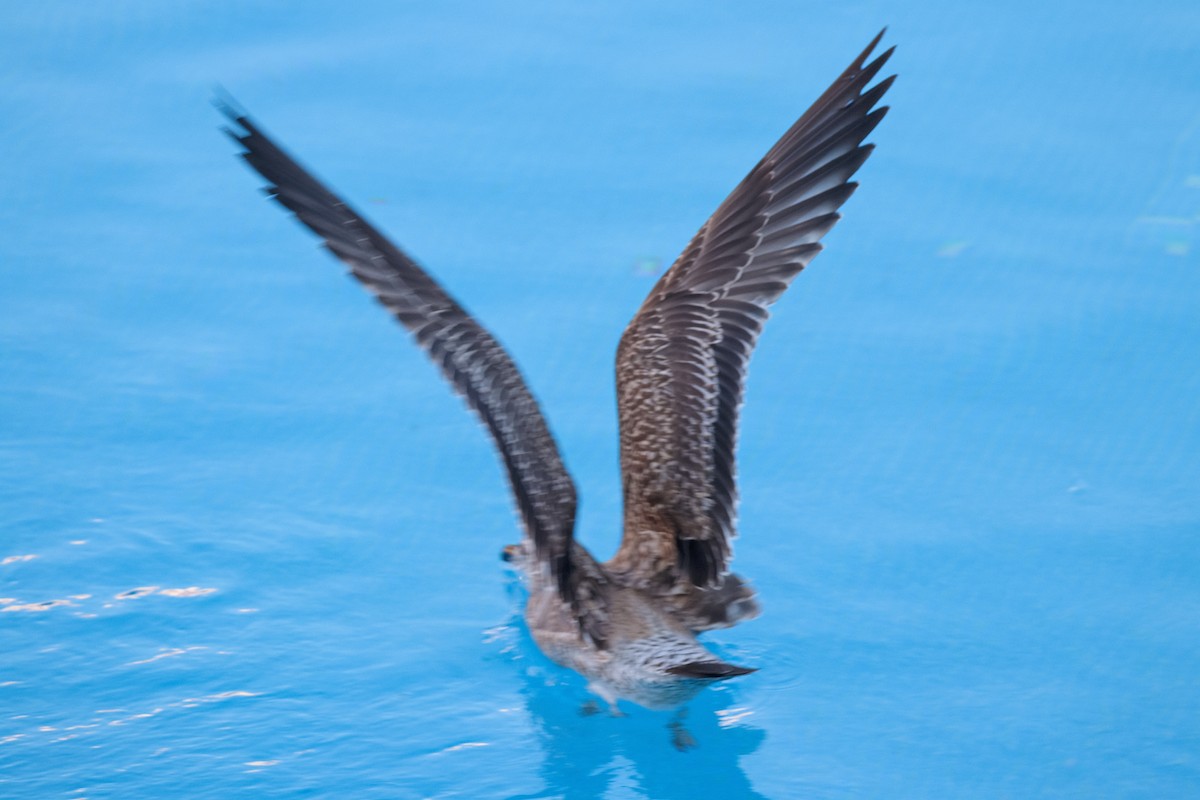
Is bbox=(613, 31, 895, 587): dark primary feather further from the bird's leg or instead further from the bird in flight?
the bird's leg

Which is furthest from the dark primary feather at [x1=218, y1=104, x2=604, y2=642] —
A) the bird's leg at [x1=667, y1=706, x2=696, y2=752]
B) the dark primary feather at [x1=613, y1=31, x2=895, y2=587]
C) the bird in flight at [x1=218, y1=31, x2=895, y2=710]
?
the bird's leg at [x1=667, y1=706, x2=696, y2=752]

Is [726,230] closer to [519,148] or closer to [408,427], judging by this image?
[408,427]

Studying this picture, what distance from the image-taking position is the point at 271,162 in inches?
190

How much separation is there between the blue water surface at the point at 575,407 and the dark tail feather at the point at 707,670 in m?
0.57

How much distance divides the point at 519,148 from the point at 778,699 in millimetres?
4249

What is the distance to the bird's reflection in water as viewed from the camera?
499cm

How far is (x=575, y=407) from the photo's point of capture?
22.4ft

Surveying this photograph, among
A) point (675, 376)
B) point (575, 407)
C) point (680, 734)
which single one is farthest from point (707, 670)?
point (575, 407)

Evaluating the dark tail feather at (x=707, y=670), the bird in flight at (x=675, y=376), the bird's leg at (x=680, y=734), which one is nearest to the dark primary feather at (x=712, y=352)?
the bird in flight at (x=675, y=376)

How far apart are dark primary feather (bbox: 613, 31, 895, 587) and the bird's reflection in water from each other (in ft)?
1.58

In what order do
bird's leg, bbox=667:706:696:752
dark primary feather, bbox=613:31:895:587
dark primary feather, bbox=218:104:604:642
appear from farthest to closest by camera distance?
dark primary feather, bbox=613:31:895:587
bird's leg, bbox=667:706:696:752
dark primary feather, bbox=218:104:604:642

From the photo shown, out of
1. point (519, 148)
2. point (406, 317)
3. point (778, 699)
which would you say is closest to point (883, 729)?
point (778, 699)

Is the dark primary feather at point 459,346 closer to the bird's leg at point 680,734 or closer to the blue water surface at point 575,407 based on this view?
the bird's leg at point 680,734

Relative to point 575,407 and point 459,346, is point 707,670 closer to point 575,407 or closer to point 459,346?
point 459,346
